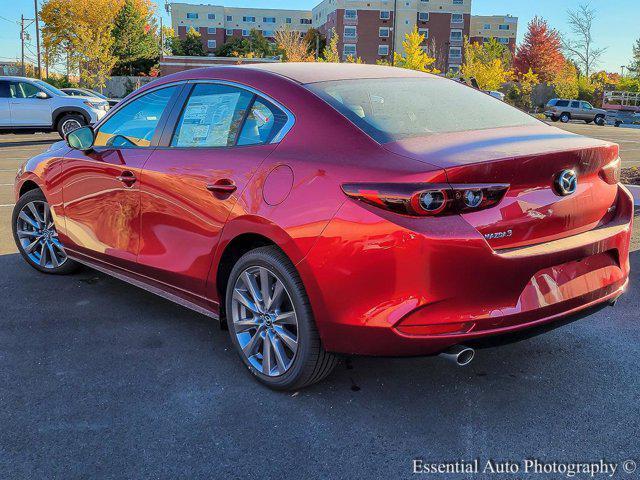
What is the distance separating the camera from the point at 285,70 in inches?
143

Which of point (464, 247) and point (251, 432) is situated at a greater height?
point (464, 247)

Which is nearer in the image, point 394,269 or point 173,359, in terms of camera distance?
point 394,269

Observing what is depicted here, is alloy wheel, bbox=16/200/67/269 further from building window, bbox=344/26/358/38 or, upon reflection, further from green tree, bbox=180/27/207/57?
green tree, bbox=180/27/207/57

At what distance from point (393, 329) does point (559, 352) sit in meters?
1.54

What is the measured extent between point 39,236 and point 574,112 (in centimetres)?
4584

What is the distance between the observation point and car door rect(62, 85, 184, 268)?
161 inches

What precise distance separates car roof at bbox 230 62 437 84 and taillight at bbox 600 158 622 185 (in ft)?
4.21

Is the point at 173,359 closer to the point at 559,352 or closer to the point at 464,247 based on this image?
the point at 464,247

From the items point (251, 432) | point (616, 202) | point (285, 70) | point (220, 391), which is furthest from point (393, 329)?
point (285, 70)

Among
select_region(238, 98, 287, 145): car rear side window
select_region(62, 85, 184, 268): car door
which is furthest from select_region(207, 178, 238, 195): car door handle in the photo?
select_region(62, 85, 184, 268): car door

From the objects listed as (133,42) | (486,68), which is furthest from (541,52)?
(133,42)

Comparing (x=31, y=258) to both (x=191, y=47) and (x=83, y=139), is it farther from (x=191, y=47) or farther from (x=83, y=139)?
(x=191, y=47)

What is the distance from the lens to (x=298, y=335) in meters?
3.10

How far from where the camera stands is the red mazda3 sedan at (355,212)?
2688 mm
